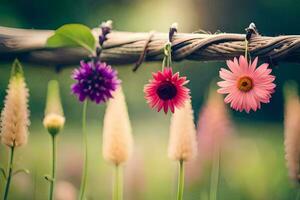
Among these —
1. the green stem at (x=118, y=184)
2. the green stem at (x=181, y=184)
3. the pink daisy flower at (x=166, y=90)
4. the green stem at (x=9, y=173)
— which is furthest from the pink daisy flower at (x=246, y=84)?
the green stem at (x=9, y=173)

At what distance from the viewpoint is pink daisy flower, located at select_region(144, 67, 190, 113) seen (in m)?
1.37

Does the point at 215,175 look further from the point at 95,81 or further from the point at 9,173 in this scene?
the point at 9,173

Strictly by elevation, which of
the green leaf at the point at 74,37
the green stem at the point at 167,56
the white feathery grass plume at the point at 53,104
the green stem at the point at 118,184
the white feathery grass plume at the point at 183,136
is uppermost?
the green leaf at the point at 74,37

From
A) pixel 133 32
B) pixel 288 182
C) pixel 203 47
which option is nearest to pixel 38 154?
pixel 133 32

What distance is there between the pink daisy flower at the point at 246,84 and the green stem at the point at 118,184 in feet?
1.24

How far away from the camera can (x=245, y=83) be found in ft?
4.47

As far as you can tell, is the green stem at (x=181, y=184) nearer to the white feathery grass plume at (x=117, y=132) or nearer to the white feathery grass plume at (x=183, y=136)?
the white feathery grass plume at (x=183, y=136)

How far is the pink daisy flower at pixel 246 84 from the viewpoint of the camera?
1345mm

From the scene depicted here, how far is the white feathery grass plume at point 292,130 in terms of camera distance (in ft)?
4.39

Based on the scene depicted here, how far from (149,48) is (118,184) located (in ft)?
1.35

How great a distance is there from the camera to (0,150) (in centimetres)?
148

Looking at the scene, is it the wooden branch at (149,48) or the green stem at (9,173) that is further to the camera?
the green stem at (9,173)

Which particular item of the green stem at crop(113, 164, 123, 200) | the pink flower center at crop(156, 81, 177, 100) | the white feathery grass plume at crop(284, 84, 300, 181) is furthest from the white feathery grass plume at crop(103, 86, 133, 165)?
the white feathery grass plume at crop(284, 84, 300, 181)

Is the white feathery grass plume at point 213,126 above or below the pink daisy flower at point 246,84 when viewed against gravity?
below
